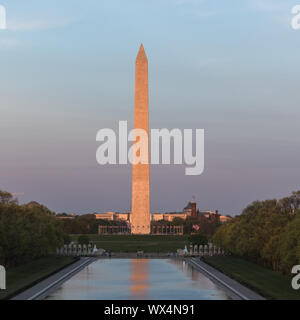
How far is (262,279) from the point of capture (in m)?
45.2

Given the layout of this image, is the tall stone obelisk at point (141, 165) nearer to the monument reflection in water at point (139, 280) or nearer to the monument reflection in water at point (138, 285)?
the monument reflection in water at point (139, 280)

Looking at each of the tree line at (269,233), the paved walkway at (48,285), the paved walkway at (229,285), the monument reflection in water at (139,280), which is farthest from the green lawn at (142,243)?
the paved walkway at (229,285)

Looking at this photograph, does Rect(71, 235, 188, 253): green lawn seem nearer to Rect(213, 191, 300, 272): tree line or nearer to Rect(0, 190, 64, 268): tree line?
Rect(213, 191, 300, 272): tree line

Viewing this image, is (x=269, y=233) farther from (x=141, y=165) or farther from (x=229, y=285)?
(x=141, y=165)

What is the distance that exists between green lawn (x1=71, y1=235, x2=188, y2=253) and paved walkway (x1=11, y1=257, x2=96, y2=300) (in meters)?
27.1

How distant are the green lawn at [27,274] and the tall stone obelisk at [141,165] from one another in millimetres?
37121

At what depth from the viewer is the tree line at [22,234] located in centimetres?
5291

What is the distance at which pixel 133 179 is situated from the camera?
102 metres

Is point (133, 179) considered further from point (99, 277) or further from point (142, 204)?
point (99, 277)

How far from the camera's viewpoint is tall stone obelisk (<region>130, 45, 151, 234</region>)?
98.4 metres

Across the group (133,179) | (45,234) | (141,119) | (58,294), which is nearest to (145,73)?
(141,119)

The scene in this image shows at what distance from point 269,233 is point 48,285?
21422mm

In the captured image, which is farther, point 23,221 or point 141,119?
point 141,119
